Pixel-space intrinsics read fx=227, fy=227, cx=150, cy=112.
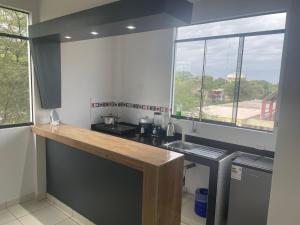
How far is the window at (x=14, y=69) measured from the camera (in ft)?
8.71

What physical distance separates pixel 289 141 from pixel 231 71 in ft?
6.29

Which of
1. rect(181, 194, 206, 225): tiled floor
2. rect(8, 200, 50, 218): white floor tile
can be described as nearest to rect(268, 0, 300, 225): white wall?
rect(181, 194, 206, 225): tiled floor

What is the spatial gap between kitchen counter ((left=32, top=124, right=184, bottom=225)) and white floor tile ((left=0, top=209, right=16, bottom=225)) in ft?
1.68

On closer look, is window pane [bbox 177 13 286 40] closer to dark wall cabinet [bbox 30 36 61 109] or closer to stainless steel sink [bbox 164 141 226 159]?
stainless steel sink [bbox 164 141 226 159]

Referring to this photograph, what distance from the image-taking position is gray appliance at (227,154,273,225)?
2.21 meters

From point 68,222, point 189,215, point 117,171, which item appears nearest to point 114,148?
point 117,171

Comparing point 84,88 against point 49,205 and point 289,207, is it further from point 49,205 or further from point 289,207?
point 289,207

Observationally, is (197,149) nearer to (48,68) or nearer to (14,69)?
(48,68)

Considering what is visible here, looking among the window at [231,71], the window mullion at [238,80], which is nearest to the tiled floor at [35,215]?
the window at [231,71]

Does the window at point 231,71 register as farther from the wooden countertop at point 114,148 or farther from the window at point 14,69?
the window at point 14,69

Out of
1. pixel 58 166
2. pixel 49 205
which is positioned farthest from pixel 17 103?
pixel 49 205

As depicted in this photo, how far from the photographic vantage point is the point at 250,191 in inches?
90.4

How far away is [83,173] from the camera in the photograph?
2457mm

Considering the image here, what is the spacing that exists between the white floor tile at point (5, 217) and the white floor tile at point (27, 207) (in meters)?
0.04
